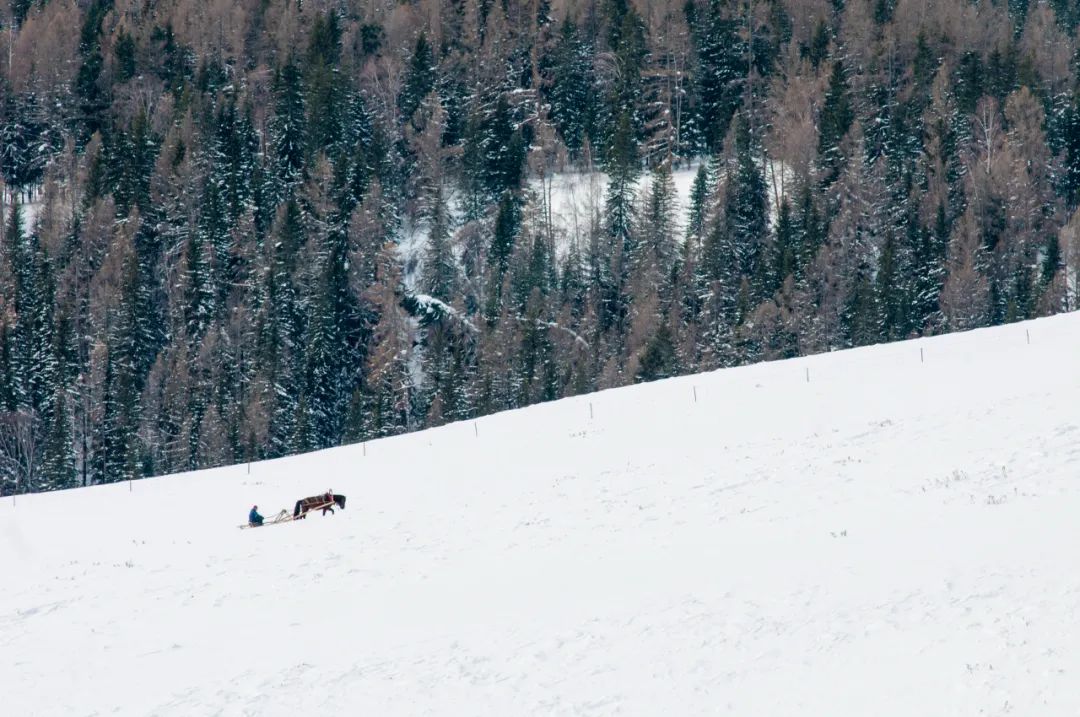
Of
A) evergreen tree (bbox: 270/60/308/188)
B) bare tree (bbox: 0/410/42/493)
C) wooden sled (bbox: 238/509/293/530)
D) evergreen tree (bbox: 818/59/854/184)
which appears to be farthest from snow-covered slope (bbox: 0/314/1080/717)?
evergreen tree (bbox: 270/60/308/188)

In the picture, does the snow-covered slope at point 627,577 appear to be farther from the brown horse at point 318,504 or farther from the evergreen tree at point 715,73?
the evergreen tree at point 715,73

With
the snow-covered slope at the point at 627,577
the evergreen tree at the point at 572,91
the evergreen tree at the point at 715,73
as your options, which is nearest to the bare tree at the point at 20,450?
the snow-covered slope at the point at 627,577

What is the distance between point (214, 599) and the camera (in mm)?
21547

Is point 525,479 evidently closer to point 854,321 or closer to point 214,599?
point 214,599

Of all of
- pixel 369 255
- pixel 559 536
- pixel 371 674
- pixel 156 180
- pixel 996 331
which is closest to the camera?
pixel 371 674

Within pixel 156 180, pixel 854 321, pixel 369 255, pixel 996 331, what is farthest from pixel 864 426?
pixel 156 180

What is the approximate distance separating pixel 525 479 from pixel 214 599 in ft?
32.2

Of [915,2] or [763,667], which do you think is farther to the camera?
[915,2]

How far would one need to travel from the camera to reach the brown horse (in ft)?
95.3

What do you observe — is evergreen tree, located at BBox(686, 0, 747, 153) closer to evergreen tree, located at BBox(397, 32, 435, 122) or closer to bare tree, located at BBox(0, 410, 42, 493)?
evergreen tree, located at BBox(397, 32, 435, 122)

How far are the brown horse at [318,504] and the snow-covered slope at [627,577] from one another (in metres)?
0.97

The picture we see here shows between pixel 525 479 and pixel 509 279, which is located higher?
pixel 509 279

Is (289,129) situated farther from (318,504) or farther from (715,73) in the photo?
(318,504)

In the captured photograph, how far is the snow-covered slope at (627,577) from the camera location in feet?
50.7
